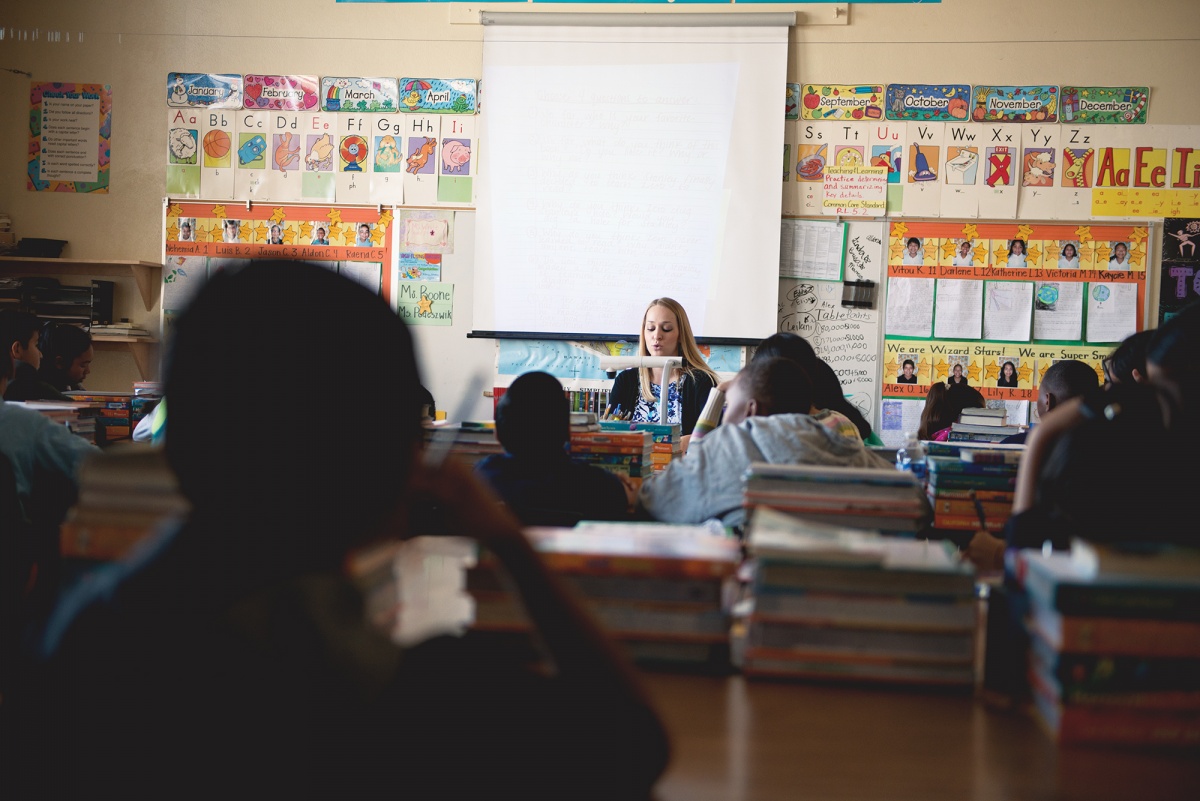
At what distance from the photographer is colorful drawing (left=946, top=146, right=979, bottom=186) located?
194 inches

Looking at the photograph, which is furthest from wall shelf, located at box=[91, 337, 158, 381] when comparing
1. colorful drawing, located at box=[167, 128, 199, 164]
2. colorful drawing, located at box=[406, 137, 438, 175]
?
colorful drawing, located at box=[406, 137, 438, 175]

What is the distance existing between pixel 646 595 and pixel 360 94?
4.67 m

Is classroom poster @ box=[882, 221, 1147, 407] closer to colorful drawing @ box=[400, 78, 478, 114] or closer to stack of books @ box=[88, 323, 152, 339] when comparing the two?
colorful drawing @ box=[400, 78, 478, 114]

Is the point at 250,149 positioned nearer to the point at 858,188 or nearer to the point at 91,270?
the point at 91,270

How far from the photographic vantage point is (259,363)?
0.65 metres

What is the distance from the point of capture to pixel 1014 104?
4.92m

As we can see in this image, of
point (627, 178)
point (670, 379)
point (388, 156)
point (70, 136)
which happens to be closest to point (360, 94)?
point (388, 156)

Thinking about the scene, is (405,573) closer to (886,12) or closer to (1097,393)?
(1097,393)

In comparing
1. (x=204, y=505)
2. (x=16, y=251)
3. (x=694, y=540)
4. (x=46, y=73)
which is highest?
(x=46, y=73)

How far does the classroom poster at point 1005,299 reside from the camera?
16.1 feet

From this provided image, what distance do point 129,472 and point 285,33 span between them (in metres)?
4.90

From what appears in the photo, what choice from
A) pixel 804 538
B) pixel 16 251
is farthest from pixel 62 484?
pixel 16 251

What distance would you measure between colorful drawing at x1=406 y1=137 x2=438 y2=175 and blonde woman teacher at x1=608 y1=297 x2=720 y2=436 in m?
1.60

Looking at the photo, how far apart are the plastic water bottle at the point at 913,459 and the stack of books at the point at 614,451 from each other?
0.72 m
